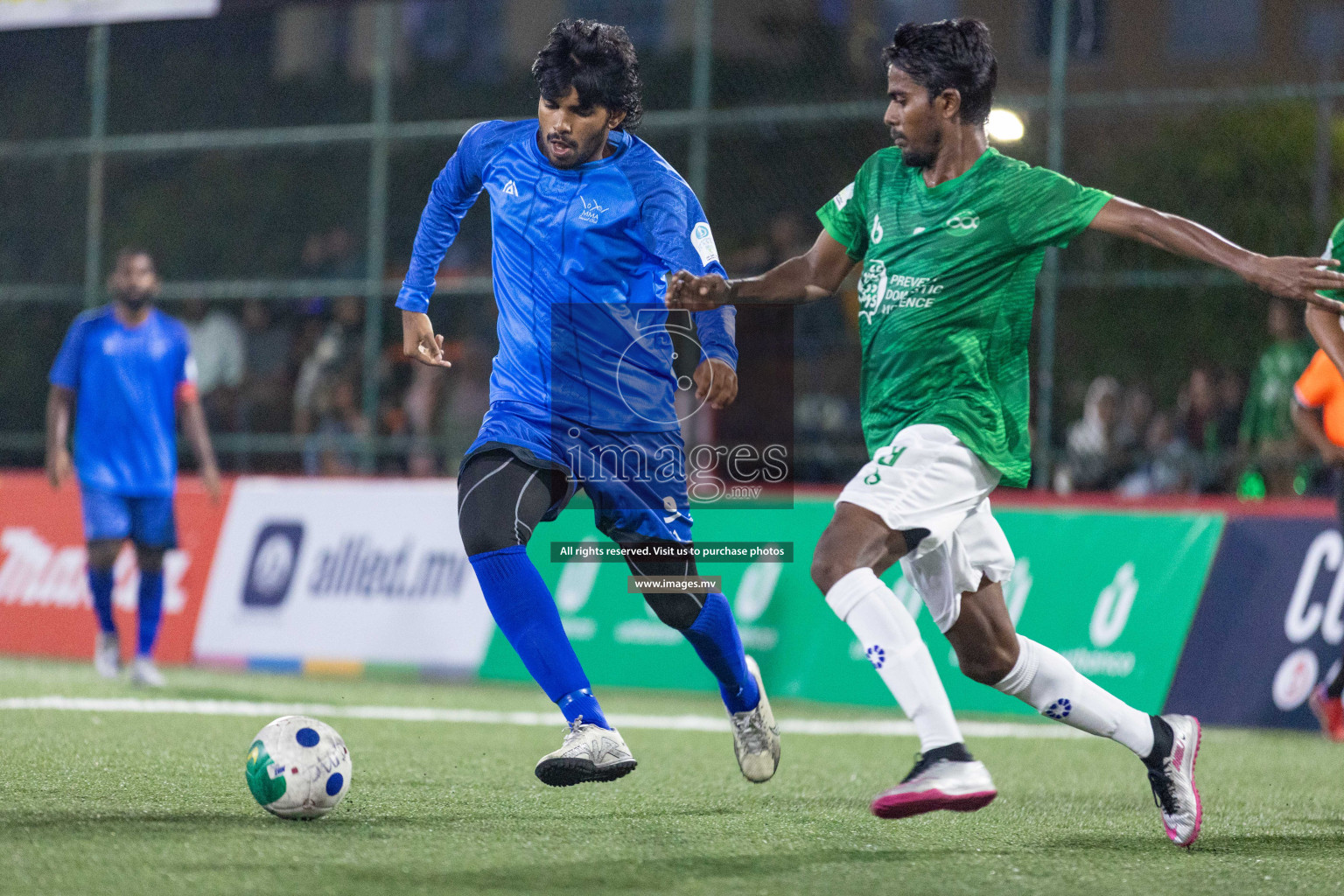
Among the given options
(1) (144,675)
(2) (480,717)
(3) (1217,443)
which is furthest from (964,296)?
(3) (1217,443)

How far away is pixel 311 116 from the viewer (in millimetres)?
25031

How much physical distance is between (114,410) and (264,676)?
1.92 m

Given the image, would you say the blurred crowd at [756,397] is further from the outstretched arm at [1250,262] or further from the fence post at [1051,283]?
the outstretched arm at [1250,262]

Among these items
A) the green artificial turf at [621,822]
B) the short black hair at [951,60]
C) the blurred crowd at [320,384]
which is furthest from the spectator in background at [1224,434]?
the short black hair at [951,60]

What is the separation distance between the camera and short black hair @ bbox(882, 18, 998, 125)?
17.1 feet

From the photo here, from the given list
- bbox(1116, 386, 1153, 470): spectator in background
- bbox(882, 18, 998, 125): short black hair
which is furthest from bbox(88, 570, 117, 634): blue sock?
bbox(882, 18, 998, 125): short black hair

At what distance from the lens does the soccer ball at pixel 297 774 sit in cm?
530

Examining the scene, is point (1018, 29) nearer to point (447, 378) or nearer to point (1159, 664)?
point (447, 378)

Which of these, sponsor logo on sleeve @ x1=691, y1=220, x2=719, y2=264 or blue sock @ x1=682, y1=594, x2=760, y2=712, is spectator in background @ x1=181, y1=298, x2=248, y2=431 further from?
sponsor logo on sleeve @ x1=691, y1=220, x2=719, y2=264

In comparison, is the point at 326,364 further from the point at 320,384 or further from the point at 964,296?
the point at 964,296

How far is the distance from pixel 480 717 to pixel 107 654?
293 centimetres

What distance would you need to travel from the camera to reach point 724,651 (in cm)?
622

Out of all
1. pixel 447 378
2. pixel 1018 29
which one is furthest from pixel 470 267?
pixel 1018 29

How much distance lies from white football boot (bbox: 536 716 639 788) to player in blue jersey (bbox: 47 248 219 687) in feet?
19.8
